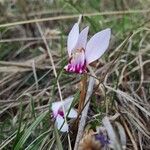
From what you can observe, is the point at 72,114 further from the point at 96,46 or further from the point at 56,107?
the point at 96,46

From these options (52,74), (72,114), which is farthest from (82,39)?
(52,74)

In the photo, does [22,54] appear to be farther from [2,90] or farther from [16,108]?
[16,108]

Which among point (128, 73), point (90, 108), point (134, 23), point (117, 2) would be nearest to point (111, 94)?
point (90, 108)

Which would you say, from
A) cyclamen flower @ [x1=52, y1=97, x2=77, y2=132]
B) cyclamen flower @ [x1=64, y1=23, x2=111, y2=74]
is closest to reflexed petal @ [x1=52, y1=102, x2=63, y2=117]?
cyclamen flower @ [x1=52, y1=97, x2=77, y2=132]

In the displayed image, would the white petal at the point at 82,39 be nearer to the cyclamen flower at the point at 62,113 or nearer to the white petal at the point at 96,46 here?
the white petal at the point at 96,46

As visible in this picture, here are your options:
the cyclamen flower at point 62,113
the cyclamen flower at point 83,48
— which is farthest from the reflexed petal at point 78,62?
the cyclamen flower at point 62,113

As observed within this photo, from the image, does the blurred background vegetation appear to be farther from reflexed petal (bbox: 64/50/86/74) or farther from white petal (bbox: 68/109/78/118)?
reflexed petal (bbox: 64/50/86/74)
